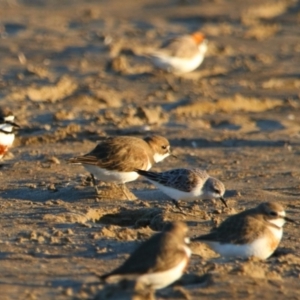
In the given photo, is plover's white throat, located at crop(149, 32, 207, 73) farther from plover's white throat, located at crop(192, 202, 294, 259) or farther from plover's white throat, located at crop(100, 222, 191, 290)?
plover's white throat, located at crop(100, 222, 191, 290)

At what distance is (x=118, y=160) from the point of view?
11.0 m

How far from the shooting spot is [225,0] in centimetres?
2620

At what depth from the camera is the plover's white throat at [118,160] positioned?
35.7 ft

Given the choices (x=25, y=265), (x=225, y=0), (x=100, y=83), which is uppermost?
(x=225, y=0)

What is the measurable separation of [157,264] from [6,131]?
580 cm

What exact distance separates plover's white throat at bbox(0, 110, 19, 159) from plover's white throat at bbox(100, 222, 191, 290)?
17.3ft

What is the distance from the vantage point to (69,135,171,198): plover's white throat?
10891 millimetres

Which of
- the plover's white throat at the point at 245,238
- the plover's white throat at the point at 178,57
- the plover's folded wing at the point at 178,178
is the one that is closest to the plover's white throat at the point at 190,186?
the plover's folded wing at the point at 178,178

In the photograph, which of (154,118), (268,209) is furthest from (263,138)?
(268,209)

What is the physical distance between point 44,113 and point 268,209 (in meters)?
6.99

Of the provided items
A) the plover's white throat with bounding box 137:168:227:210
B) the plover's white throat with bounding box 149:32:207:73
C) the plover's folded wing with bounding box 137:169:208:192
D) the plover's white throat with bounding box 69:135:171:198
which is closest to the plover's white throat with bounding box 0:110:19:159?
the plover's white throat with bounding box 69:135:171:198

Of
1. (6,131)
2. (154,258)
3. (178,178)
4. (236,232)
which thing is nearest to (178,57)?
(6,131)

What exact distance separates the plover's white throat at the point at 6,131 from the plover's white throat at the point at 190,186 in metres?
2.71

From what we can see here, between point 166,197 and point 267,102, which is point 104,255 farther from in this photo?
point 267,102
